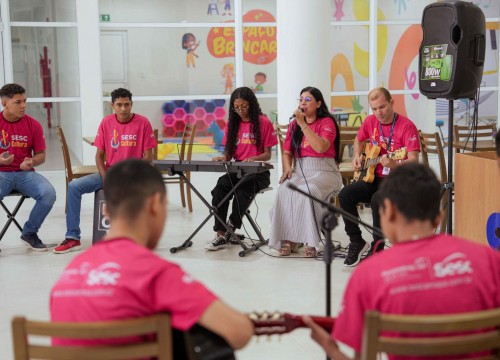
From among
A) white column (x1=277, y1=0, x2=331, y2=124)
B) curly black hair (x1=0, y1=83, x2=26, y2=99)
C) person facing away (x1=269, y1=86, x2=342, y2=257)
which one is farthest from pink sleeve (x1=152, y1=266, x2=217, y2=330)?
white column (x1=277, y1=0, x2=331, y2=124)

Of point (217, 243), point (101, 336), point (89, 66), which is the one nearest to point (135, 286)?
point (101, 336)

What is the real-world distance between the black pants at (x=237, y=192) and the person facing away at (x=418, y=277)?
3642 mm

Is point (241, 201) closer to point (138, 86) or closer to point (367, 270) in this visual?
point (367, 270)

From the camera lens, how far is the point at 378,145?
5.32 metres

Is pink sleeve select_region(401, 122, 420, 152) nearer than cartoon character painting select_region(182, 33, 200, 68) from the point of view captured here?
Yes

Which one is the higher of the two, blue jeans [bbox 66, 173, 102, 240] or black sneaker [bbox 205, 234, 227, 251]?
blue jeans [bbox 66, 173, 102, 240]

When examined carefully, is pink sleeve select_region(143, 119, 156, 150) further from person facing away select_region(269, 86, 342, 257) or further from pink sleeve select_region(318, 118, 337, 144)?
pink sleeve select_region(318, 118, 337, 144)

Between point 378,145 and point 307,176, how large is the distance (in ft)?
1.94

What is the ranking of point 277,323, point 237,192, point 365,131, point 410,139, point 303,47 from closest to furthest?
point 277,323, point 410,139, point 365,131, point 237,192, point 303,47

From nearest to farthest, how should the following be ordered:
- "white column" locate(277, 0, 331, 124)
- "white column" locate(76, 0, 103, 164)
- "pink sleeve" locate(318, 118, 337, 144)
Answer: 1. "pink sleeve" locate(318, 118, 337, 144)
2. "white column" locate(277, 0, 331, 124)
3. "white column" locate(76, 0, 103, 164)

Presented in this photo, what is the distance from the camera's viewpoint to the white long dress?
551cm

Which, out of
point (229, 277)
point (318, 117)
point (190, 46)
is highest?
point (190, 46)

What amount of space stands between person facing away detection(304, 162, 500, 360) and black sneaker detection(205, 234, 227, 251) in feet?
12.3

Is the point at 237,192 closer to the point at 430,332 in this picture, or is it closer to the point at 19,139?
the point at 19,139
